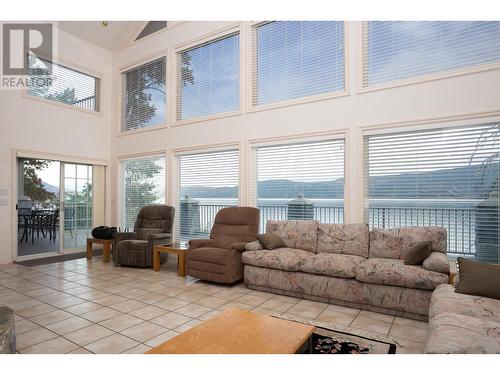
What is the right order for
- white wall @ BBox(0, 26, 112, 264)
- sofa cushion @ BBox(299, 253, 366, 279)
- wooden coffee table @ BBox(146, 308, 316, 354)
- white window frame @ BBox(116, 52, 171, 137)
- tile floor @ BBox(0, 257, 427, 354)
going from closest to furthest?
wooden coffee table @ BBox(146, 308, 316, 354)
tile floor @ BBox(0, 257, 427, 354)
sofa cushion @ BBox(299, 253, 366, 279)
white wall @ BBox(0, 26, 112, 264)
white window frame @ BBox(116, 52, 171, 137)

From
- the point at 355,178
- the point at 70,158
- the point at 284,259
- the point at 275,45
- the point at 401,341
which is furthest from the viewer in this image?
the point at 70,158

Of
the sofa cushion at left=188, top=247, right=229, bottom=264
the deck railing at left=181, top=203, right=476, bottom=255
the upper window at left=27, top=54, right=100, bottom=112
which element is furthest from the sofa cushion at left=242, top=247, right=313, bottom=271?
the upper window at left=27, top=54, right=100, bottom=112

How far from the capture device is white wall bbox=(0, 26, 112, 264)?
5.34 metres

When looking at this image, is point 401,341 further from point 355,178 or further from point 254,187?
point 254,187

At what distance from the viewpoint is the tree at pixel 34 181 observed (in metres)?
5.76

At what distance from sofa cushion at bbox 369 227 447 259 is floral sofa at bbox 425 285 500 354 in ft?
2.93

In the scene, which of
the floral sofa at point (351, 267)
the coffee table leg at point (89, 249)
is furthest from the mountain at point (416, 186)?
the coffee table leg at point (89, 249)

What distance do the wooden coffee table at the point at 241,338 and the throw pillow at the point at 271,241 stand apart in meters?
1.86

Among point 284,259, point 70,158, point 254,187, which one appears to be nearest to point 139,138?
point 70,158

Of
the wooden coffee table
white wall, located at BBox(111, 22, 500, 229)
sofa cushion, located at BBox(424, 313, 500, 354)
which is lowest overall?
the wooden coffee table

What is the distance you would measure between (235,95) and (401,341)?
4361mm

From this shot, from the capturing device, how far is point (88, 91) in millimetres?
6789

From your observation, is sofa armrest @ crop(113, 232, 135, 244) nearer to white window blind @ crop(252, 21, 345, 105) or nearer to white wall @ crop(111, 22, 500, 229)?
white wall @ crop(111, 22, 500, 229)

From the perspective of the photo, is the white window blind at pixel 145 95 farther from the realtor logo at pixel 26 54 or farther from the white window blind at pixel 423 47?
the white window blind at pixel 423 47
